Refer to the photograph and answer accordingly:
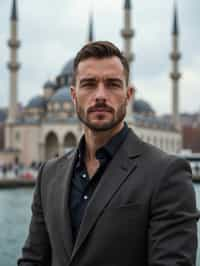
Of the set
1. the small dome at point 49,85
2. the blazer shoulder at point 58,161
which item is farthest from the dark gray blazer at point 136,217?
the small dome at point 49,85

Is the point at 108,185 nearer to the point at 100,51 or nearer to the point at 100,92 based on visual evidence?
the point at 100,92

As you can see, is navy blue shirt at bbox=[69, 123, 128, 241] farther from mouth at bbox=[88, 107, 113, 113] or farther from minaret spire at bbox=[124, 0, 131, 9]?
minaret spire at bbox=[124, 0, 131, 9]

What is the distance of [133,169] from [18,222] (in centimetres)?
1017

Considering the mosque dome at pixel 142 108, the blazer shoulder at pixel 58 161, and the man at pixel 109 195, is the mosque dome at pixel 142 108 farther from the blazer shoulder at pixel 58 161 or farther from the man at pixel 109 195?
the man at pixel 109 195

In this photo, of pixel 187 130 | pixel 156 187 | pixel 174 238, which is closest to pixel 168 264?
pixel 174 238

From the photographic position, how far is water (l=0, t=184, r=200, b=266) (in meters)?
7.36

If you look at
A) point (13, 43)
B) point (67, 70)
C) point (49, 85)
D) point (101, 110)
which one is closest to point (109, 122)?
point (101, 110)

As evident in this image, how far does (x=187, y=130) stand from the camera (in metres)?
64.8

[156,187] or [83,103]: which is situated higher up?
[83,103]

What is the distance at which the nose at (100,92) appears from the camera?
6.03ft

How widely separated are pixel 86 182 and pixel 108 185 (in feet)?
0.49

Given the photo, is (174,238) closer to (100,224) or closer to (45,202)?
(100,224)

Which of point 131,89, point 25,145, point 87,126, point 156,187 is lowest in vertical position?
point 25,145

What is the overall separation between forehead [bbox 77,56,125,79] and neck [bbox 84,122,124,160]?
0.20 meters
